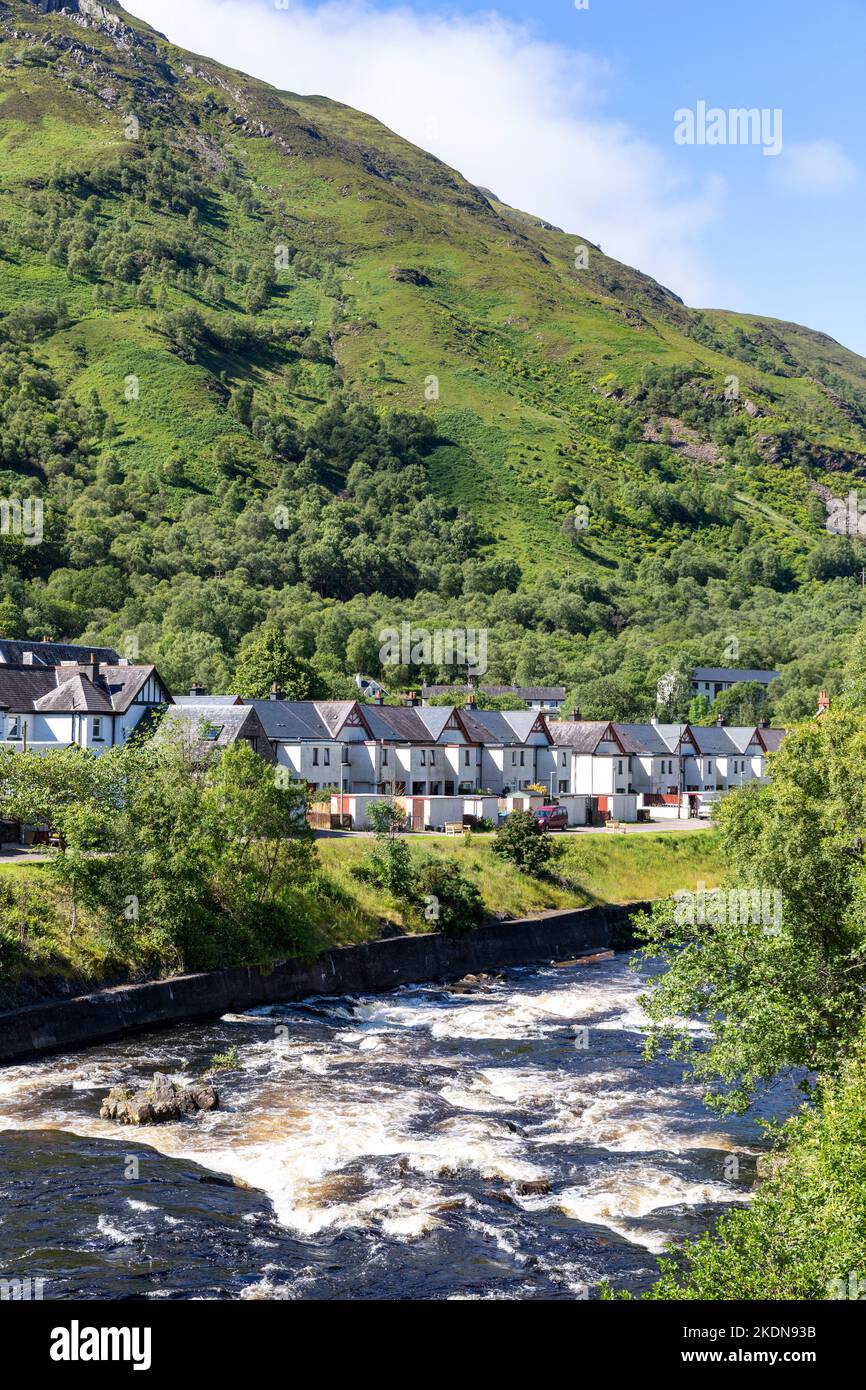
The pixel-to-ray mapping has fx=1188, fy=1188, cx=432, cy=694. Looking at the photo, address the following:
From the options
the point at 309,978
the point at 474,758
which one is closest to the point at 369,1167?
the point at 309,978

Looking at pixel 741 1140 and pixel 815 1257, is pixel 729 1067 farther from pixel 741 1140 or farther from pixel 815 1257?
pixel 815 1257

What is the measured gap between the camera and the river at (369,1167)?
81.5ft

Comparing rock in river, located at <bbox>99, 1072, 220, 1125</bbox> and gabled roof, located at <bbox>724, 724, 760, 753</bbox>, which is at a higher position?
gabled roof, located at <bbox>724, 724, 760, 753</bbox>

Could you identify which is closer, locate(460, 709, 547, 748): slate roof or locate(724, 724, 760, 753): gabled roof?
locate(460, 709, 547, 748): slate roof

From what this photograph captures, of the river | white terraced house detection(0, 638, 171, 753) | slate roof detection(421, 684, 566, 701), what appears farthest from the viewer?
slate roof detection(421, 684, 566, 701)

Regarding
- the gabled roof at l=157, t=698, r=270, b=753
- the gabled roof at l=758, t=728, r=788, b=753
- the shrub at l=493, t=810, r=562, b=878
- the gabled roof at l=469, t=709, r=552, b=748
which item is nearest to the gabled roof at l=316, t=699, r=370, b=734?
the gabled roof at l=157, t=698, r=270, b=753

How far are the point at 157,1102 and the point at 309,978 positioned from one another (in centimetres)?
1934

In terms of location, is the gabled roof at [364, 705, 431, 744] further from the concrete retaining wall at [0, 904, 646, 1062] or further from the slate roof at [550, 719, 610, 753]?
the concrete retaining wall at [0, 904, 646, 1062]

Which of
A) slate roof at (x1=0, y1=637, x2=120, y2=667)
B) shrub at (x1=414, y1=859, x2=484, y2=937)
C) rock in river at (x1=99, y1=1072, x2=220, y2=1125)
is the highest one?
slate roof at (x1=0, y1=637, x2=120, y2=667)

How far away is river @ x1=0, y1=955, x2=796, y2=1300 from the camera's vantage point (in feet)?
81.5

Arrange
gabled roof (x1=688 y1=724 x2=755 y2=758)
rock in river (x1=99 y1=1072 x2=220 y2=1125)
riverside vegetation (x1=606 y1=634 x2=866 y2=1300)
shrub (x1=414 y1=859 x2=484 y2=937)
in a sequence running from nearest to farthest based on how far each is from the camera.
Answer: riverside vegetation (x1=606 y1=634 x2=866 y2=1300) → rock in river (x1=99 y1=1072 x2=220 y2=1125) → shrub (x1=414 y1=859 x2=484 y2=937) → gabled roof (x1=688 y1=724 x2=755 y2=758)

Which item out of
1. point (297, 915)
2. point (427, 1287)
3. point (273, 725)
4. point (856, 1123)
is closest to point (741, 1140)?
point (427, 1287)

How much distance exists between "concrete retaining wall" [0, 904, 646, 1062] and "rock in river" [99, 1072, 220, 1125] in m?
6.69

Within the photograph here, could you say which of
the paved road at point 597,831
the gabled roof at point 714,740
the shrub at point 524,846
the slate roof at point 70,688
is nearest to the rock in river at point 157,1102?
the paved road at point 597,831
